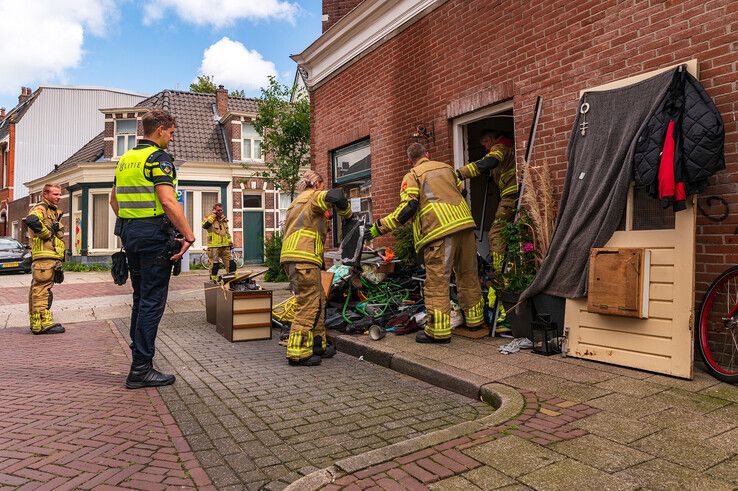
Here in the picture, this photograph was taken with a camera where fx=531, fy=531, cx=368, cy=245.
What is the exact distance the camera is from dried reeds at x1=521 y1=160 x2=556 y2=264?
17.7 feet

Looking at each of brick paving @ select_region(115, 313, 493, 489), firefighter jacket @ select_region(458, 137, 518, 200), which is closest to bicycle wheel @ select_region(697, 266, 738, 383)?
brick paving @ select_region(115, 313, 493, 489)

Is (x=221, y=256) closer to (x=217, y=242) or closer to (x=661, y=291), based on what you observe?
(x=217, y=242)

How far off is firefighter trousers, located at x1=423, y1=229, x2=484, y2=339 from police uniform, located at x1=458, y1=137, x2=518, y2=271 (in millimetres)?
390

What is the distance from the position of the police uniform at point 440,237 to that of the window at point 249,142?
21.4 m

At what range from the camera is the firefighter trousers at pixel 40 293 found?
7676 mm

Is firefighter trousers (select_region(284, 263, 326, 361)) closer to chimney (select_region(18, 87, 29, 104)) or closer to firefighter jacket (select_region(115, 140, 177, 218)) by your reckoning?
firefighter jacket (select_region(115, 140, 177, 218))

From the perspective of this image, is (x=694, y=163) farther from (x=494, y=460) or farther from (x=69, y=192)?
(x=69, y=192)

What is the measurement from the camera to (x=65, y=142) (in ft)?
115

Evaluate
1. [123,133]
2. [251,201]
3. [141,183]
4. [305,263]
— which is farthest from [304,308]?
[123,133]

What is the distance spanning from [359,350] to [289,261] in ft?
4.19

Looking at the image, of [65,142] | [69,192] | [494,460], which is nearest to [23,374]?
[494,460]

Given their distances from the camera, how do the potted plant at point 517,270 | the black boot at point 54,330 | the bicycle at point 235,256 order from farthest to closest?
the bicycle at point 235,256, the black boot at point 54,330, the potted plant at point 517,270

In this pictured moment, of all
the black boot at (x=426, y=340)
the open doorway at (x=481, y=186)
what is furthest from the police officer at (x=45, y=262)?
the open doorway at (x=481, y=186)

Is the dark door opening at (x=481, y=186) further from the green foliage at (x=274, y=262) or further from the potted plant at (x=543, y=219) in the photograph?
the green foliage at (x=274, y=262)
